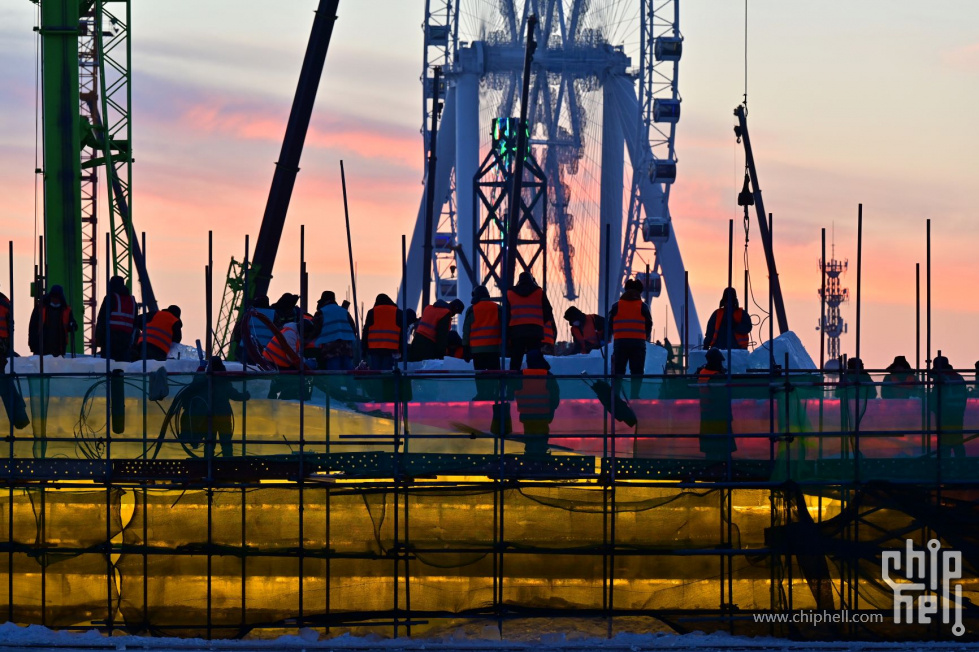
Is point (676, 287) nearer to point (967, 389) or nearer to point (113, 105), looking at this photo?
point (113, 105)

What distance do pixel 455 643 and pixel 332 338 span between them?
5.43m

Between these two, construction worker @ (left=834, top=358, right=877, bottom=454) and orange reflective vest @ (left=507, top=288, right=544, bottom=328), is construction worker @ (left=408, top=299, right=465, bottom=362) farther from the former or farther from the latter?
construction worker @ (left=834, top=358, right=877, bottom=454)

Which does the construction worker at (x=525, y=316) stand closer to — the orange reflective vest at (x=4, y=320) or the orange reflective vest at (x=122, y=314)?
the orange reflective vest at (x=122, y=314)

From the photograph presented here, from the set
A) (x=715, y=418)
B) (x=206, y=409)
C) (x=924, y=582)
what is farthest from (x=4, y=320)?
(x=924, y=582)

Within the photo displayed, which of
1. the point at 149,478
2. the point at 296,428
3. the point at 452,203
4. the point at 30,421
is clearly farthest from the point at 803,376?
the point at 452,203

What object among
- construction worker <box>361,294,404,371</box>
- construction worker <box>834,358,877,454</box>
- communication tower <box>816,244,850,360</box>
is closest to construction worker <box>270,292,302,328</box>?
construction worker <box>361,294,404,371</box>

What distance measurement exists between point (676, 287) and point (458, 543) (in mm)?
39270

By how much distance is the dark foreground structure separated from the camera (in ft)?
55.1

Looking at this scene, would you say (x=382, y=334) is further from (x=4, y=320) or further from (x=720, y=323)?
(x=720, y=323)

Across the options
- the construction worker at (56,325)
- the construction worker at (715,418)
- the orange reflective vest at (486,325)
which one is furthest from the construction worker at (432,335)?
the construction worker at (715,418)

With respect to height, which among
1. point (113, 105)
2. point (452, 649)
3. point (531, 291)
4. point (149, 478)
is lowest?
point (452, 649)

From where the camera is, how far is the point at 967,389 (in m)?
16.6

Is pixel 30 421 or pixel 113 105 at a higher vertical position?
pixel 113 105

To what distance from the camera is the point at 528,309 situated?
20.0 meters
